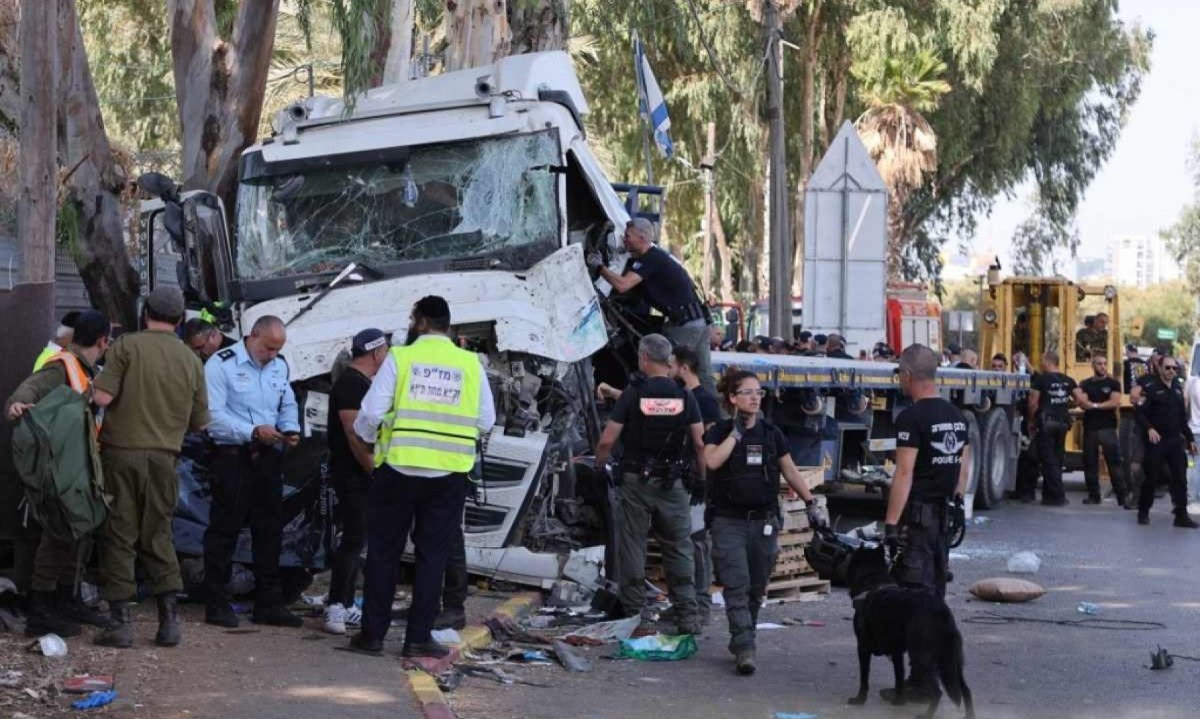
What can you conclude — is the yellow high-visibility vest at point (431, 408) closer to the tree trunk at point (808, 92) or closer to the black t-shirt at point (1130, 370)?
the black t-shirt at point (1130, 370)

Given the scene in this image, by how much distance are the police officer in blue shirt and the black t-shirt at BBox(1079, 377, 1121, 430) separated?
12968 millimetres

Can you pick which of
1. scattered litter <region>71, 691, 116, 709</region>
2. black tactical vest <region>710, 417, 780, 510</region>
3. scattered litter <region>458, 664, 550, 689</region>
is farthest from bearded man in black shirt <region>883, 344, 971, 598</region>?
scattered litter <region>71, 691, 116, 709</region>

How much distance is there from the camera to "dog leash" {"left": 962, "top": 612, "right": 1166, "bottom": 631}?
11.5 m

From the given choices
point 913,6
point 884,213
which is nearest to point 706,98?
point 913,6

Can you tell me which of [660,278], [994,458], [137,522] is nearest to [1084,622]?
[660,278]

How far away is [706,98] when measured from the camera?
37.8m

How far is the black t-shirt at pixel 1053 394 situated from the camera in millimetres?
21375

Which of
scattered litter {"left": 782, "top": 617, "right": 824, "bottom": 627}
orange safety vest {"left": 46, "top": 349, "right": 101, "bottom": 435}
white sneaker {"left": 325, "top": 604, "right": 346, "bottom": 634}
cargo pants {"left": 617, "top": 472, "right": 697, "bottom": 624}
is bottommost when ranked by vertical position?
scattered litter {"left": 782, "top": 617, "right": 824, "bottom": 627}

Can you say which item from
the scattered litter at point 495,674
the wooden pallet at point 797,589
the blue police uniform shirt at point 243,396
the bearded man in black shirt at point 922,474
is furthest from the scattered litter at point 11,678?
the wooden pallet at point 797,589

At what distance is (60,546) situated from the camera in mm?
8758

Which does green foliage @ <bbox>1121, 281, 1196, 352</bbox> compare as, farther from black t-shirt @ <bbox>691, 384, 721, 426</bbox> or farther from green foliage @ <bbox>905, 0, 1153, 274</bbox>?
black t-shirt @ <bbox>691, 384, 721, 426</bbox>

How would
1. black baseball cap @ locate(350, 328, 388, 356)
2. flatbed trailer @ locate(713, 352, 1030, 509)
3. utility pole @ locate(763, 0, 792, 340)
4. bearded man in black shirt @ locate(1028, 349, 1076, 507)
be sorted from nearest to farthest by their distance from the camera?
black baseball cap @ locate(350, 328, 388, 356) → flatbed trailer @ locate(713, 352, 1030, 509) → bearded man in black shirt @ locate(1028, 349, 1076, 507) → utility pole @ locate(763, 0, 792, 340)

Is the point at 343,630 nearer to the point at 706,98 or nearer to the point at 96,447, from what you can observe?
the point at 96,447

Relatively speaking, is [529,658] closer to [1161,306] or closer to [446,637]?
[446,637]
